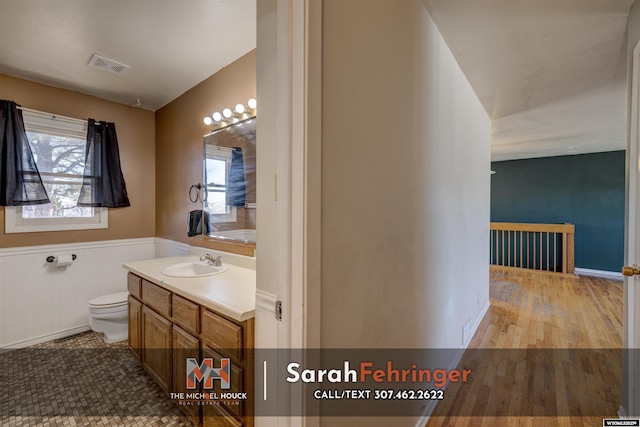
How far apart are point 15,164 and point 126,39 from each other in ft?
5.17

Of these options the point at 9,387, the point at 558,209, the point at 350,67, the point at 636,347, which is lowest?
the point at 9,387

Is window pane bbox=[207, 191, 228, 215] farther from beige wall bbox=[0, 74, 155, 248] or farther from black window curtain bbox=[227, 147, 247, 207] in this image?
beige wall bbox=[0, 74, 155, 248]

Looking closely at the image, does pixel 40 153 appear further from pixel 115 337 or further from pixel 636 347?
pixel 636 347

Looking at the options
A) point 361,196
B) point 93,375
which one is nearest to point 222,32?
point 361,196

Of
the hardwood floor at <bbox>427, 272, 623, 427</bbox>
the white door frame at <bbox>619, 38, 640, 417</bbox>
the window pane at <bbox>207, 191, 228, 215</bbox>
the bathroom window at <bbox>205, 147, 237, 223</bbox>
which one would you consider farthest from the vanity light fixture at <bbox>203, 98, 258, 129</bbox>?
the hardwood floor at <bbox>427, 272, 623, 427</bbox>

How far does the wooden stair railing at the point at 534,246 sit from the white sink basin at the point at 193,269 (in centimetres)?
539

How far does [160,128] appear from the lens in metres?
3.27

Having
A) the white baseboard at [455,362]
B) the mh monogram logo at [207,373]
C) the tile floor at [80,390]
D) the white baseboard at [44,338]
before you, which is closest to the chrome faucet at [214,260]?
the mh monogram logo at [207,373]

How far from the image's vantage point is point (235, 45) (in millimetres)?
2102

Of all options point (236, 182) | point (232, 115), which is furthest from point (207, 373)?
point (232, 115)

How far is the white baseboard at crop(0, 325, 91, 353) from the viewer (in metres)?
2.46

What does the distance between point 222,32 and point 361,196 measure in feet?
5.65

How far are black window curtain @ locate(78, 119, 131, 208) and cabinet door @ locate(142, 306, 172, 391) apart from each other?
1636 mm

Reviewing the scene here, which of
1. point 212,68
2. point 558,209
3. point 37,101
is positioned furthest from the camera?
point 558,209
